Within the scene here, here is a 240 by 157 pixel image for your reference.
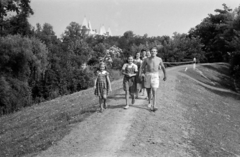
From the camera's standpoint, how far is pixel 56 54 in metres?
51.6

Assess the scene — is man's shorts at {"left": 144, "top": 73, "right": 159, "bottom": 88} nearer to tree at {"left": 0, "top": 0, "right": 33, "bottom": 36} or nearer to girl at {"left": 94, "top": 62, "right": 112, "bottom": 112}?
girl at {"left": 94, "top": 62, "right": 112, "bottom": 112}

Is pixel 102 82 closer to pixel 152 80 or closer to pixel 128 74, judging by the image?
pixel 128 74

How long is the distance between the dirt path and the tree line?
17.7m

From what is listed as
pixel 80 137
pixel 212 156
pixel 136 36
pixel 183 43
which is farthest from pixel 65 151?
pixel 136 36

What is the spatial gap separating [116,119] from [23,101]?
20035 millimetres

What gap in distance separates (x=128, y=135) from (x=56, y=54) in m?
45.5

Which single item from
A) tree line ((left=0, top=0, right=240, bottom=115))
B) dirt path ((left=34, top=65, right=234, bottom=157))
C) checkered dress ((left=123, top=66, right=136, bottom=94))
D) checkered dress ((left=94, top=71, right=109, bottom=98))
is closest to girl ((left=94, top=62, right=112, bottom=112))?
checkered dress ((left=94, top=71, right=109, bottom=98))

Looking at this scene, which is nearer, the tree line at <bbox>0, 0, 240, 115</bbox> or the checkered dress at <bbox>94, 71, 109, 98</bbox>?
the checkered dress at <bbox>94, 71, 109, 98</bbox>

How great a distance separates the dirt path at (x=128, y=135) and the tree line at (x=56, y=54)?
17.7 meters

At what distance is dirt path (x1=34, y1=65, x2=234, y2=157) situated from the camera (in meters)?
7.53

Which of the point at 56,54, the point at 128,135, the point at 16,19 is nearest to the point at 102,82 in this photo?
the point at 128,135

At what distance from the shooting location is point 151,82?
10.5 metres

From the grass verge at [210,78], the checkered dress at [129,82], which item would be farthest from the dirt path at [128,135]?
the grass verge at [210,78]

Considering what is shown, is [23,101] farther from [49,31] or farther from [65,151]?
[49,31]
